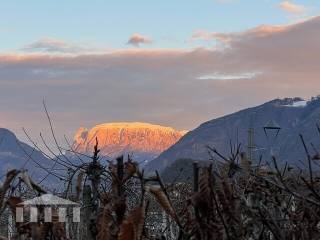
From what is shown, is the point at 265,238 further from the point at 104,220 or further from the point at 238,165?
the point at 104,220

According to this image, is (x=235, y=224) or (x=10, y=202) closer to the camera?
(x=235, y=224)

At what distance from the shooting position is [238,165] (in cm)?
285

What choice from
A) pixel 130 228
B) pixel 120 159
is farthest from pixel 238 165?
pixel 130 228

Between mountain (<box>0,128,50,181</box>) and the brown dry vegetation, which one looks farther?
mountain (<box>0,128,50,181</box>)

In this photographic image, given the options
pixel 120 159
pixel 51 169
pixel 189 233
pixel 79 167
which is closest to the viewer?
pixel 189 233

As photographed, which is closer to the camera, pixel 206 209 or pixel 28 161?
pixel 206 209

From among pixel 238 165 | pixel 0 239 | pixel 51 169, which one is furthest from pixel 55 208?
pixel 51 169

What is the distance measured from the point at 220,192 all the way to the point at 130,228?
38 cm

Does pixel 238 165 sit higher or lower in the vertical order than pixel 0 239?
higher

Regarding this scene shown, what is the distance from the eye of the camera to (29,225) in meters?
2.84

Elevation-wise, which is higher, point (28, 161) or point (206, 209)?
point (28, 161)

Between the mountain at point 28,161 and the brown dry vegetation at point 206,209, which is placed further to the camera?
the mountain at point 28,161

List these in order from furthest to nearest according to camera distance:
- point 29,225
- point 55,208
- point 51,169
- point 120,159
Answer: point 51,169, point 55,208, point 29,225, point 120,159

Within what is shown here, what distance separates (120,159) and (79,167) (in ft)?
3.95
